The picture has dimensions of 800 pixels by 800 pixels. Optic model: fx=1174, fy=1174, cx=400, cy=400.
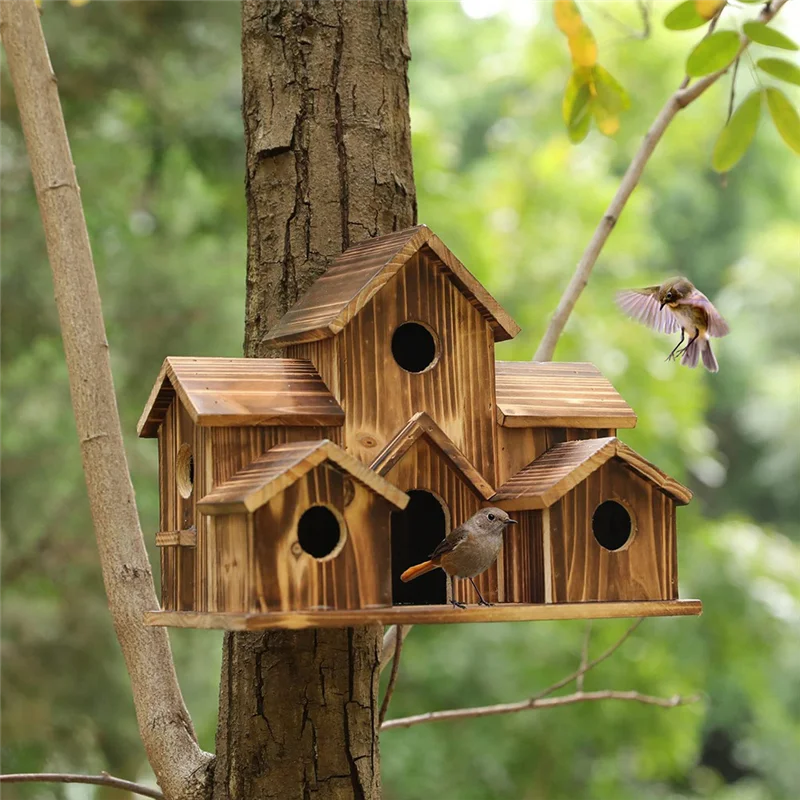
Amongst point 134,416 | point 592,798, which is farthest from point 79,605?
point 592,798

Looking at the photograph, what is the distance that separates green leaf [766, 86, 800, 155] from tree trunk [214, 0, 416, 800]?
24.6 inches

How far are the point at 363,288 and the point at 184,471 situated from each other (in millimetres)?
403

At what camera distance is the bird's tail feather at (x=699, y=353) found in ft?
6.47

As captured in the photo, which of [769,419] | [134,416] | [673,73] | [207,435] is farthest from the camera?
[769,419]

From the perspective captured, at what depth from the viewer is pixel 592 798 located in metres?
8.09

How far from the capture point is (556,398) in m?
1.87

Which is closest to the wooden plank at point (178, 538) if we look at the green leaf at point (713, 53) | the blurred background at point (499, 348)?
the green leaf at point (713, 53)

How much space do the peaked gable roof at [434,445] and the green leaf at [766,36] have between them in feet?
2.53

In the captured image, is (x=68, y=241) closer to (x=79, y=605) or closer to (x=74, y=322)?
(x=74, y=322)

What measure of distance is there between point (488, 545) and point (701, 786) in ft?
35.0

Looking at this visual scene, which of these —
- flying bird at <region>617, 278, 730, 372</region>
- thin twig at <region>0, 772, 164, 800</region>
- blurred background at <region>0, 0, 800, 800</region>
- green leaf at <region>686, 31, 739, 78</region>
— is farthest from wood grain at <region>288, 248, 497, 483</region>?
blurred background at <region>0, 0, 800, 800</region>

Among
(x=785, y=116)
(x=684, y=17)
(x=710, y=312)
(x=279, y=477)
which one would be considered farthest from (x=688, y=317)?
(x=279, y=477)

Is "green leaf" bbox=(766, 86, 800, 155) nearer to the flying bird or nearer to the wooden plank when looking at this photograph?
the flying bird

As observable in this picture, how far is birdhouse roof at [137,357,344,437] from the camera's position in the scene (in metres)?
1.57
